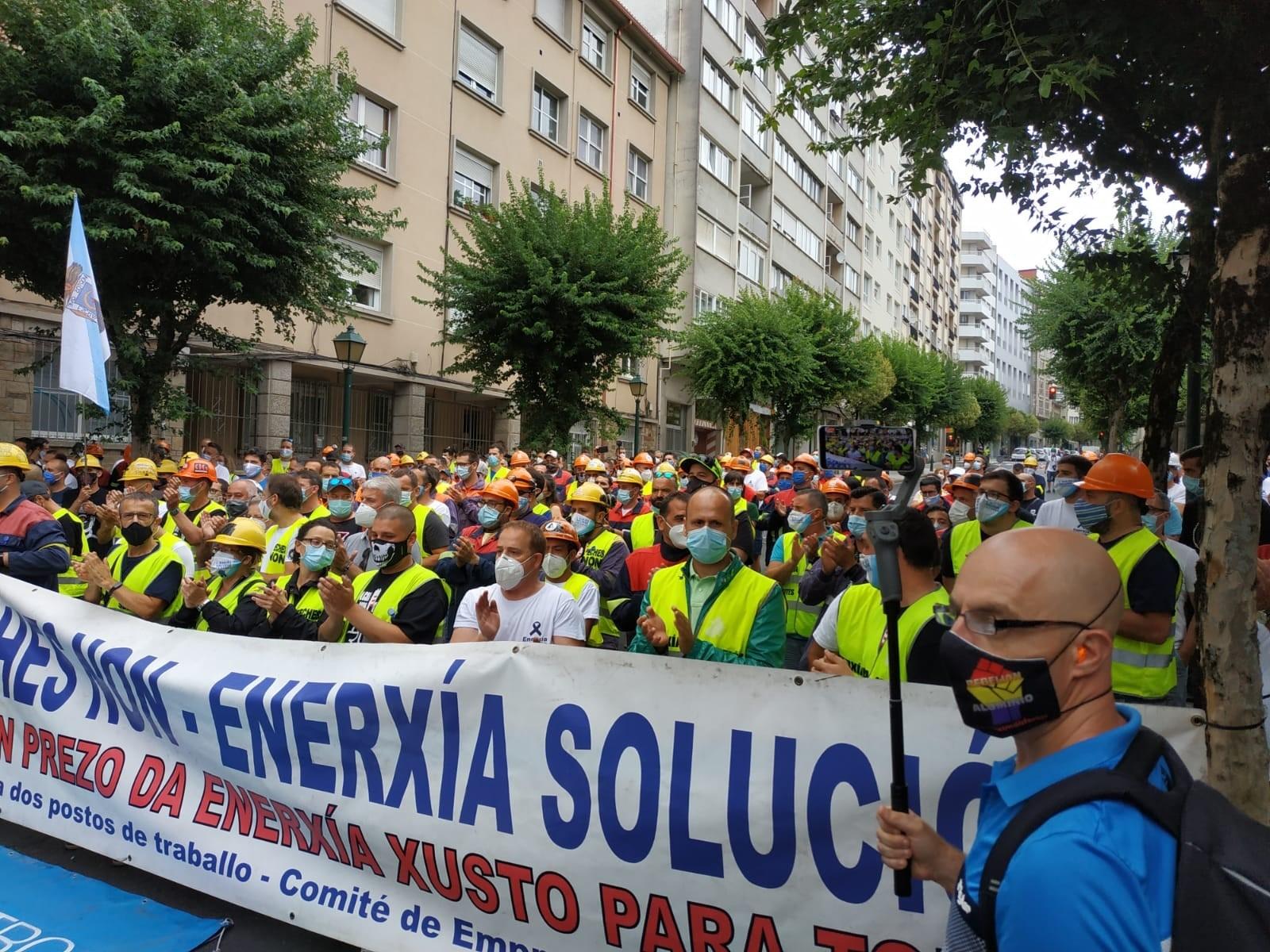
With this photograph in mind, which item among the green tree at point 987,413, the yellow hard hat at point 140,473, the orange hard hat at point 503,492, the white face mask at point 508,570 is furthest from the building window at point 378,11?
the green tree at point 987,413

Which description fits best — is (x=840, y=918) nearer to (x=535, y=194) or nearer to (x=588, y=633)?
(x=588, y=633)

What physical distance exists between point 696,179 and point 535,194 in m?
9.64

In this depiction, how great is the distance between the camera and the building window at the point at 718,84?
111 feet

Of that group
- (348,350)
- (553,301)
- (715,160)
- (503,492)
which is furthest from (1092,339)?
(715,160)

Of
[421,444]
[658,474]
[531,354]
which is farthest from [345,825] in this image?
[421,444]

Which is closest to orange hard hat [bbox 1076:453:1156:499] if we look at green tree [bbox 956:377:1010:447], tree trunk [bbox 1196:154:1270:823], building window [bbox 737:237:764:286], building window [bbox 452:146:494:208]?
tree trunk [bbox 1196:154:1270:823]

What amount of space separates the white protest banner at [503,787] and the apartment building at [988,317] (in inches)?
3927

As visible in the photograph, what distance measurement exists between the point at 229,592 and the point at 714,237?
31.7 m

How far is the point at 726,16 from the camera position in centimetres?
3550

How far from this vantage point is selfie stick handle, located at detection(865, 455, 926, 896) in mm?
1835

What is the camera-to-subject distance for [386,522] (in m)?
4.75

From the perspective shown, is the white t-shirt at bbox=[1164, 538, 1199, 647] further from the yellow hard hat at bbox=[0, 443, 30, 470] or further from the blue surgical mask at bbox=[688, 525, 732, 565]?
the yellow hard hat at bbox=[0, 443, 30, 470]

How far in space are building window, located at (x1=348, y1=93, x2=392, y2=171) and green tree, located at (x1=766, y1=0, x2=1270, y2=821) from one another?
1580cm

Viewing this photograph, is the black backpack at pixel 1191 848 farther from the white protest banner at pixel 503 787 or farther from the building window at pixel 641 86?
the building window at pixel 641 86
